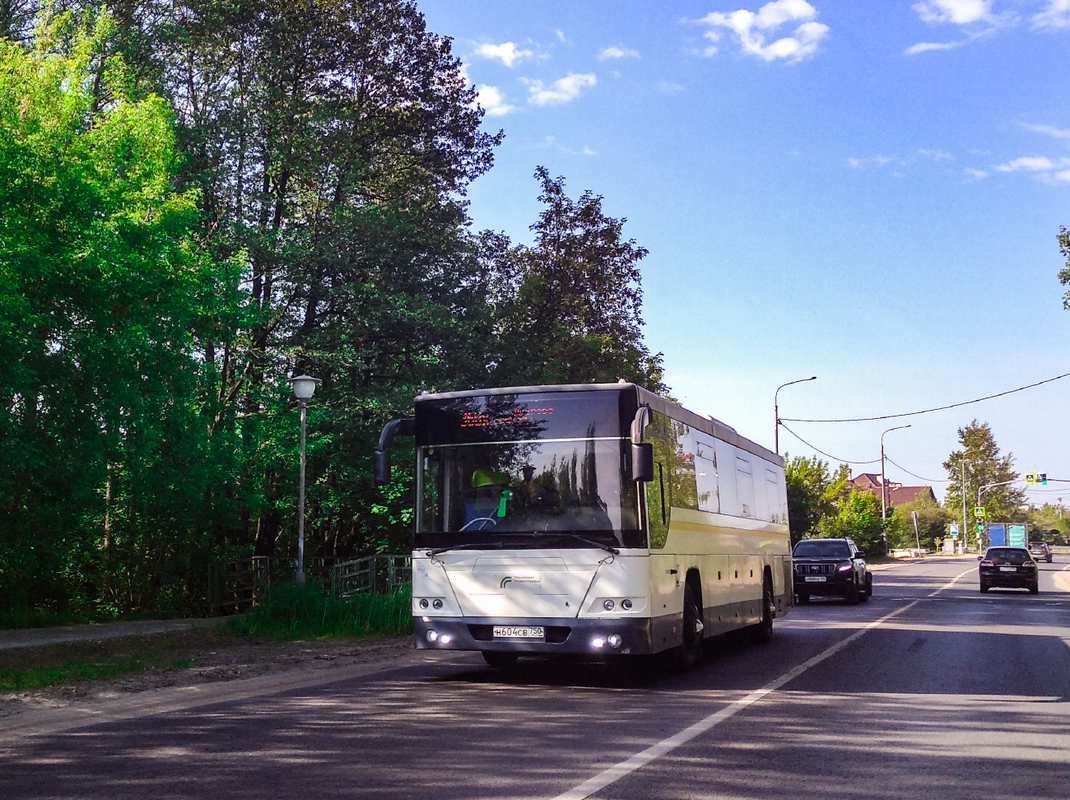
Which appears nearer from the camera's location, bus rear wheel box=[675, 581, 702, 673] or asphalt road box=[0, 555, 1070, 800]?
asphalt road box=[0, 555, 1070, 800]

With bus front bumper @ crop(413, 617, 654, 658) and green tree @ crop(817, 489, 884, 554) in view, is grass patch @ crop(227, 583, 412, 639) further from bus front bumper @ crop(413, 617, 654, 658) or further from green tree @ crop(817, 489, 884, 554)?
green tree @ crop(817, 489, 884, 554)

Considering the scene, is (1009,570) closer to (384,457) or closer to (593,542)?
(593,542)

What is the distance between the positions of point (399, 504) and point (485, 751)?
2048cm

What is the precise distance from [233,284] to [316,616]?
925cm

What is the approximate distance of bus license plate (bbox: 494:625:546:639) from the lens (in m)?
11.0

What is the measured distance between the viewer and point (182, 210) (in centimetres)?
2081

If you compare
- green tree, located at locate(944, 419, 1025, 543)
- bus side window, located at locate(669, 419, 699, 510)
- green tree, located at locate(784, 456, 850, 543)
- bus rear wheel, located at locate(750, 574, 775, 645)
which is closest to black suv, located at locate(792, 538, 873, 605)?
green tree, located at locate(784, 456, 850, 543)

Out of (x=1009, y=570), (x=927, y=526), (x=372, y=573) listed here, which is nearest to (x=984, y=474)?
(x=927, y=526)

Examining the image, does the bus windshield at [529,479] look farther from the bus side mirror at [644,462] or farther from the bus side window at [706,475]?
the bus side window at [706,475]

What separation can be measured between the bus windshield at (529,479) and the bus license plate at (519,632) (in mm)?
842

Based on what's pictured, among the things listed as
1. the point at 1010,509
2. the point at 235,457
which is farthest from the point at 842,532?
the point at 1010,509

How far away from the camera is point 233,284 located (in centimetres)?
2362

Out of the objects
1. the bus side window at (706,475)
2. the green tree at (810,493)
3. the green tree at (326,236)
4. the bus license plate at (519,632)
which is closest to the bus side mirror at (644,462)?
the bus license plate at (519,632)

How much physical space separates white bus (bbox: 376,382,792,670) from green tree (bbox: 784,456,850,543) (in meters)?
26.5
